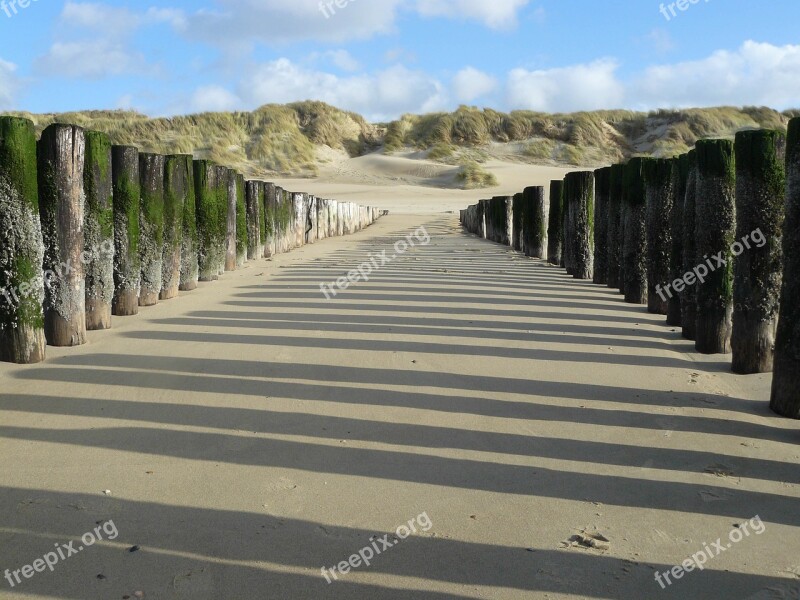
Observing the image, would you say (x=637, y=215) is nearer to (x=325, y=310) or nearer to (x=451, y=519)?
(x=325, y=310)

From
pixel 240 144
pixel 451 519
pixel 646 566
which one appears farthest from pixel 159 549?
pixel 240 144

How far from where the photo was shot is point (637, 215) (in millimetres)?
8719

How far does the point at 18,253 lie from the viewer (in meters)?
5.31

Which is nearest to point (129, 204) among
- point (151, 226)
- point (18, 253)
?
point (151, 226)

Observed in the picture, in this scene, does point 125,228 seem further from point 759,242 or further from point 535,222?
point 535,222

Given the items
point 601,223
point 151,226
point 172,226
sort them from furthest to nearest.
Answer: point 601,223 < point 172,226 < point 151,226

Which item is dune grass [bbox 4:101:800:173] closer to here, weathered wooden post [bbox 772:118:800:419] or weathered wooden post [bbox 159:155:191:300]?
weathered wooden post [bbox 159:155:191:300]

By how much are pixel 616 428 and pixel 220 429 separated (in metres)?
2.08

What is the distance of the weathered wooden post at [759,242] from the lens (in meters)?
5.33

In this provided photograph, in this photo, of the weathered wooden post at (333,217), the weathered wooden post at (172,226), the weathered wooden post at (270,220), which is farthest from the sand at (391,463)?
the weathered wooden post at (333,217)

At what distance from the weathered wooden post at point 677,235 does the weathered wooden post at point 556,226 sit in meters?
5.77

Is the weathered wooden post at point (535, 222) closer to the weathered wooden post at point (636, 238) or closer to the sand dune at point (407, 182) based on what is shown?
the weathered wooden post at point (636, 238)

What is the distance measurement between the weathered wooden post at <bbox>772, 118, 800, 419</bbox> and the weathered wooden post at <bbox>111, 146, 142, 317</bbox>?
491 cm

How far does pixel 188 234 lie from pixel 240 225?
2857 mm
